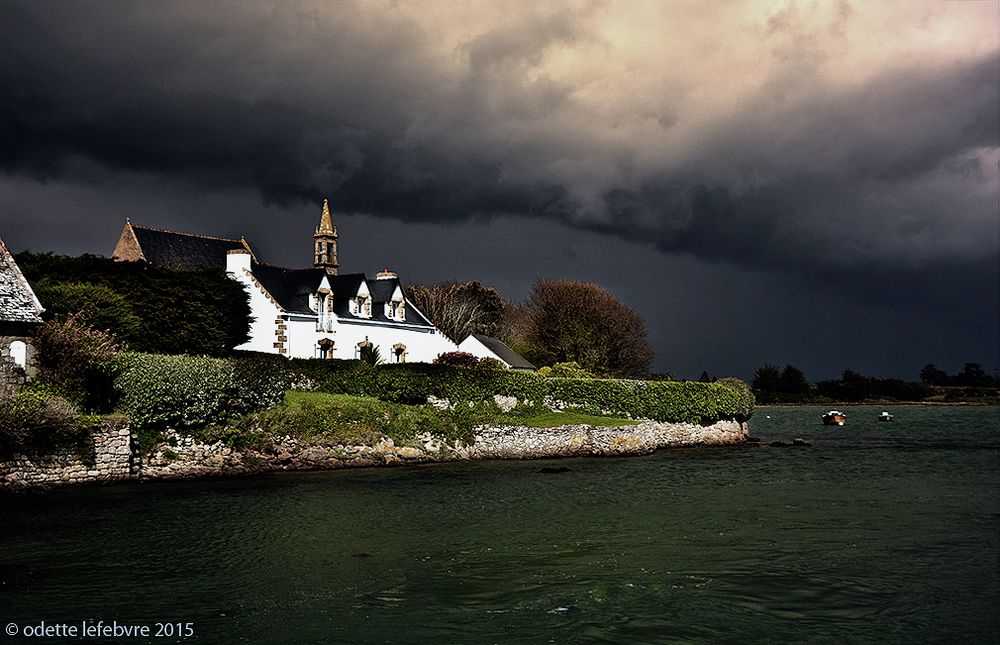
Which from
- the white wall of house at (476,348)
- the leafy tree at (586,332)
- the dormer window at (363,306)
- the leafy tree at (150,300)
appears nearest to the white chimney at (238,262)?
the leafy tree at (150,300)

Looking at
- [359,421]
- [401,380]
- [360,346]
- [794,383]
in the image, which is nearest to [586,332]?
[360,346]

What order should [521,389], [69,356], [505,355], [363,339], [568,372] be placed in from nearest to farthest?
1. [69,356]
2. [521,389]
3. [363,339]
4. [568,372]
5. [505,355]

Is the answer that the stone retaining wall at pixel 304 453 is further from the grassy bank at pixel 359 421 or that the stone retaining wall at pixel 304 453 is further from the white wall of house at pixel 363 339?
the white wall of house at pixel 363 339

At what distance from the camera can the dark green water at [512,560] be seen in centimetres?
1237

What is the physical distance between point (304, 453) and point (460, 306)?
6132cm

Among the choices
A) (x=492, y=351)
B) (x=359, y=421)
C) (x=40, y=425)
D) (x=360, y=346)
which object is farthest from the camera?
(x=492, y=351)

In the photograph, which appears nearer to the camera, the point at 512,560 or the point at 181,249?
the point at 512,560

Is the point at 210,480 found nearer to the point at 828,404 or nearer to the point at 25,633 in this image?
the point at 25,633

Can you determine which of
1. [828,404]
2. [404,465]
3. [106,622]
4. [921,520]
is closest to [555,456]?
[404,465]

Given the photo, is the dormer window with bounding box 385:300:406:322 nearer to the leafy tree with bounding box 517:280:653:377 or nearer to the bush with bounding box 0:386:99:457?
the leafy tree with bounding box 517:280:653:377

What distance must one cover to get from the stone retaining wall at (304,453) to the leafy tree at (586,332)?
98.1 feet

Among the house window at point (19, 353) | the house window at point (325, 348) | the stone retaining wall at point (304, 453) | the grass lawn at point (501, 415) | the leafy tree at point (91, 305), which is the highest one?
the leafy tree at point (91, 305)

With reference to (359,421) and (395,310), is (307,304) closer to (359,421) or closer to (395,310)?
(395,310)

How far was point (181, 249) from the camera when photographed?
5469 cm
